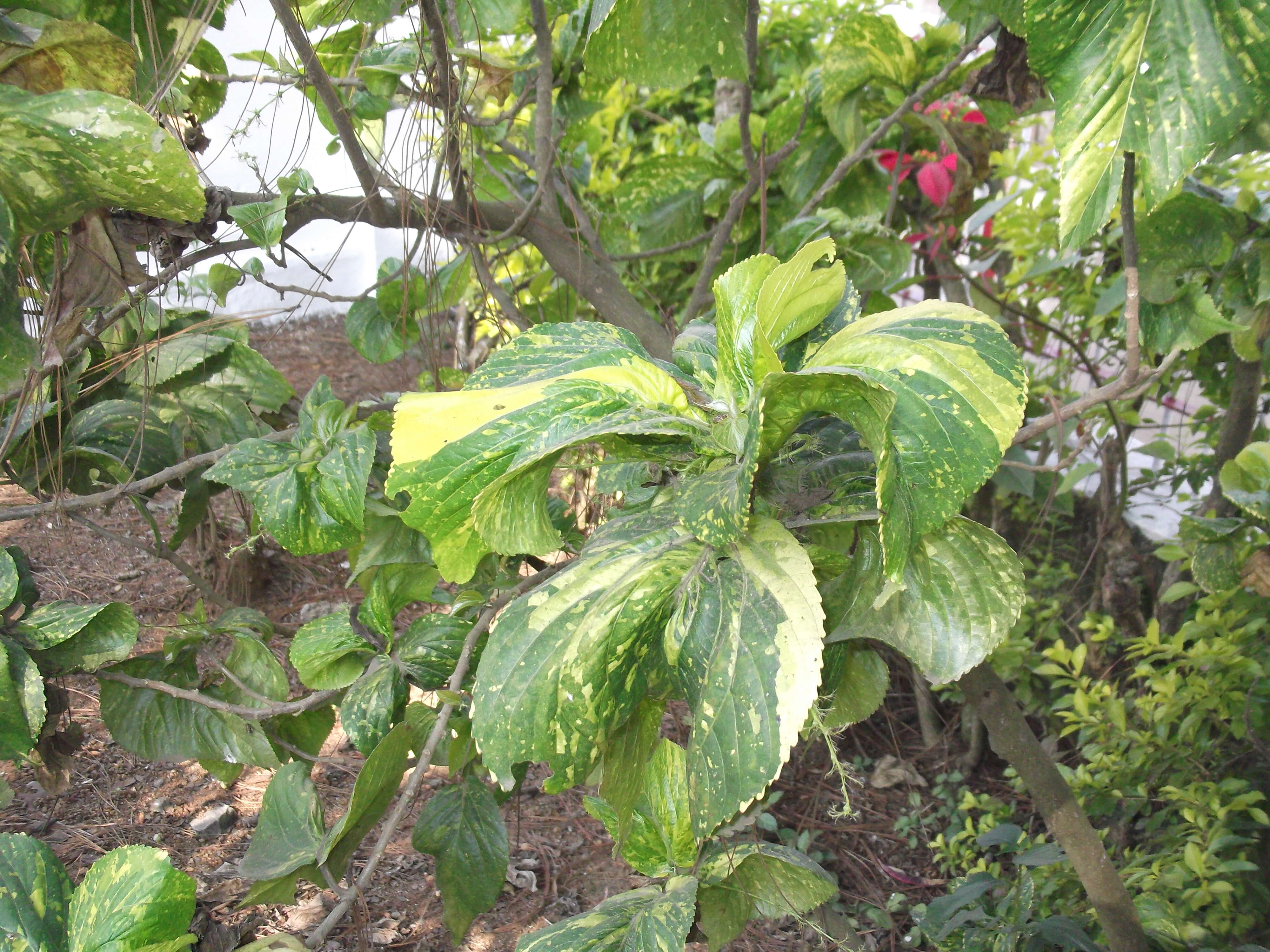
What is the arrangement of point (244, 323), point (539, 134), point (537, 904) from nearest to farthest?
point (539, 134)
point (537, 904)
point (244, 323)

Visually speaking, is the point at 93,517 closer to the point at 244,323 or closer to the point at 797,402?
the point at 244,323

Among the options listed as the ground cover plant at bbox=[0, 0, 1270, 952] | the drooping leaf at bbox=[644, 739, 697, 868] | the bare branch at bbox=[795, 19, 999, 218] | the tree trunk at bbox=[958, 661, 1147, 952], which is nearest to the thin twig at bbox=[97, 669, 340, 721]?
the ground cover plant at bbox=[0, 0, 1270, 952]

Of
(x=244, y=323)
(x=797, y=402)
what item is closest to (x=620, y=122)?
(x=244, y=323)

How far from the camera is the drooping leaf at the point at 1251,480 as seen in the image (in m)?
1.10

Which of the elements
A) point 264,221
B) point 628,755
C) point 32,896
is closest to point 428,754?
point 628,755

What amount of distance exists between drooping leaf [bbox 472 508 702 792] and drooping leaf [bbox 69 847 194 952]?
0.29 m

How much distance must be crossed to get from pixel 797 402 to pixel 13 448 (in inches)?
39.2

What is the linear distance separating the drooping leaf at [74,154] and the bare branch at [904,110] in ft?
3.08

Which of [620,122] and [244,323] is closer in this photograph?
[244,323]

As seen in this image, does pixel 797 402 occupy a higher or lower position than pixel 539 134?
lower

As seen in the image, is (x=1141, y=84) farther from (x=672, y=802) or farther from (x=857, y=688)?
(x=672, y=802)

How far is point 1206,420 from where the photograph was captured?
1.96 metres

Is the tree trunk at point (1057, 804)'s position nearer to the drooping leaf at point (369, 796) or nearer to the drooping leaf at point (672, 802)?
the drooping leaf at point (672, 802)

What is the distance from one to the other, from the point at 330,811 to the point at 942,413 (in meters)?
1.31
